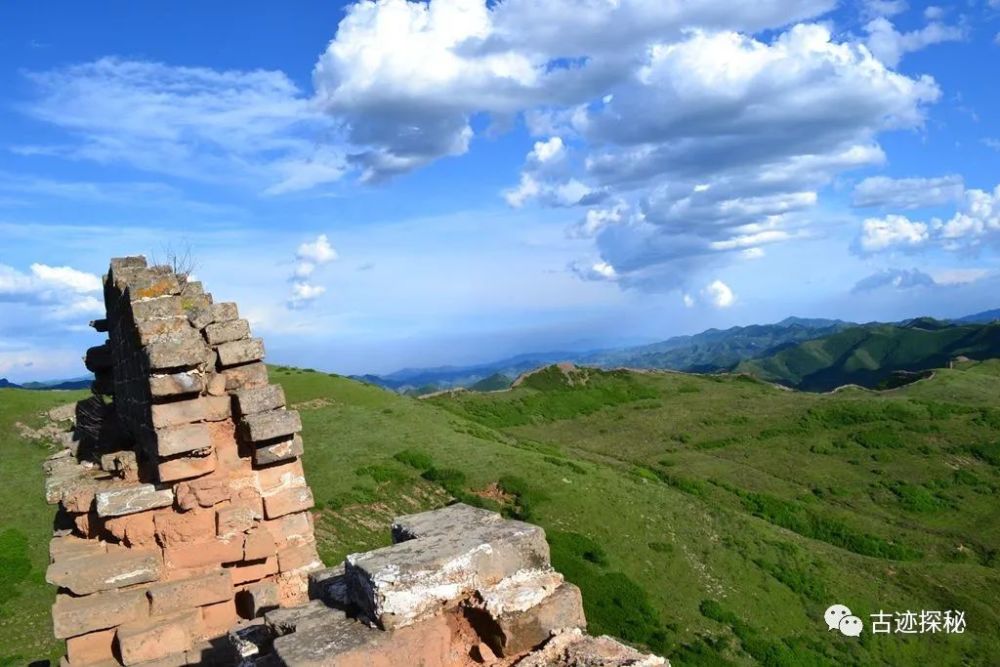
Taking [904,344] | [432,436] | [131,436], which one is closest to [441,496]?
[432,436]

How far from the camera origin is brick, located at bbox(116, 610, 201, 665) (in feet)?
30.8

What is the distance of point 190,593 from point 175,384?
2.89 meters

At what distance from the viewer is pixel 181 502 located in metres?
10.5

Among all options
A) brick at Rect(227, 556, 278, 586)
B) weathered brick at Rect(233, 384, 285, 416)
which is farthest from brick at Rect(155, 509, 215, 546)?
weathered brick at Rect(233, 384, 285, 416)

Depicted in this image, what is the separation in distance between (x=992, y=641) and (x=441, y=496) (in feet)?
69.2

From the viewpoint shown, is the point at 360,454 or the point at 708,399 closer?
the point at 360,454

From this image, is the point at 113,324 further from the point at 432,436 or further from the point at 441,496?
the point at 432,436

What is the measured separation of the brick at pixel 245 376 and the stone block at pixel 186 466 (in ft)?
3.58

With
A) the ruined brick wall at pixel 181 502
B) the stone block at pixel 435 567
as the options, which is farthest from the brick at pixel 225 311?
the stone block at pixel 435 567

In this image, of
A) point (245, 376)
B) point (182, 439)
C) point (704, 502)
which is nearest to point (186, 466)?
point (182, 439)

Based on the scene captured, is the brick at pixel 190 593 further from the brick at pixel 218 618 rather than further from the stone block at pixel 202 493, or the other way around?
the stone block at pixel 202 493

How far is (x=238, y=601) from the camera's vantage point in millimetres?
10820

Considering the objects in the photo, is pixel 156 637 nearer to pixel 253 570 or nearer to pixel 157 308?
pixel 253 570
